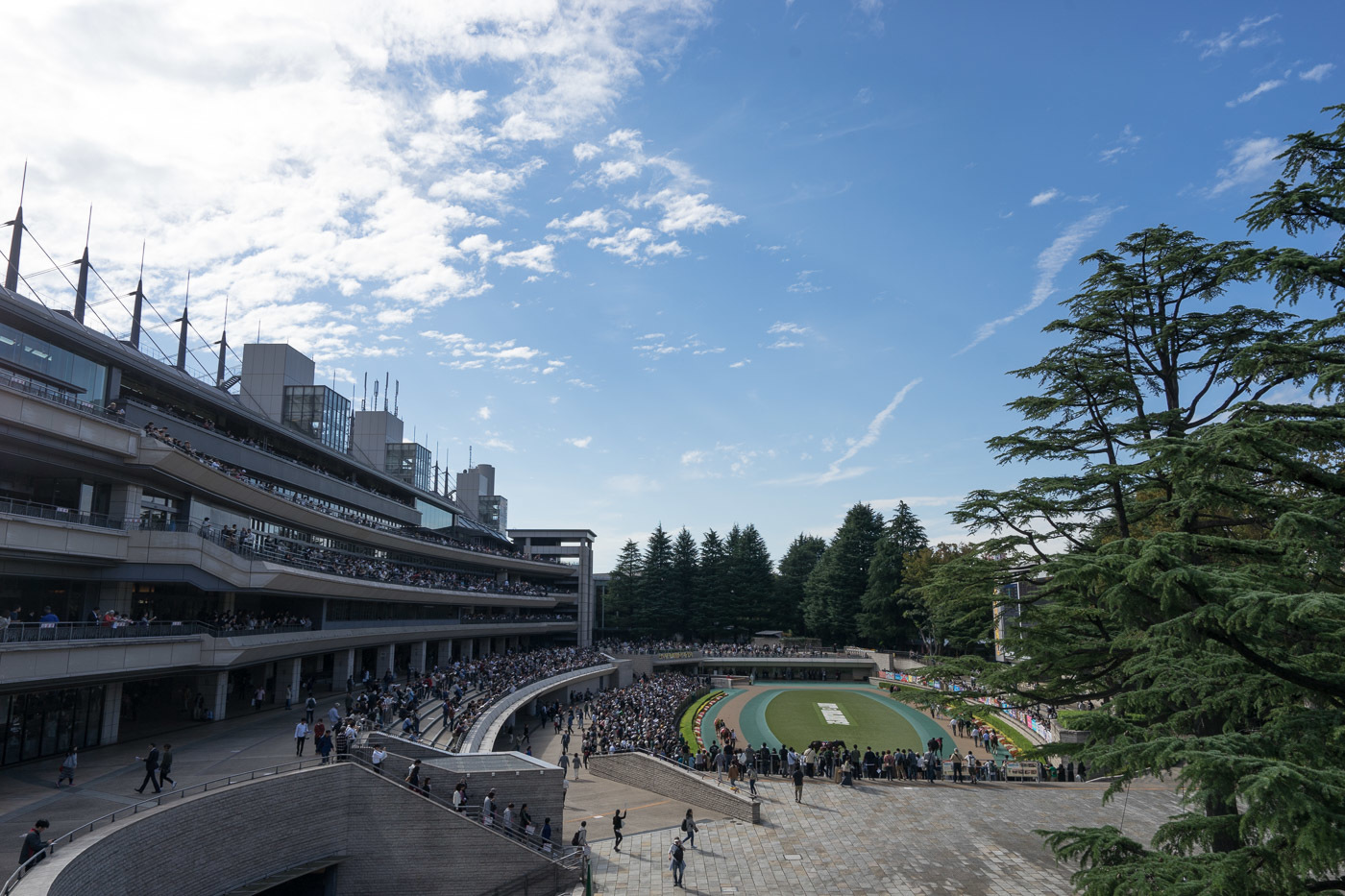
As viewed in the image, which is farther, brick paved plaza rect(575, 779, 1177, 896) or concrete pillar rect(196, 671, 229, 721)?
concrete pillar rect(196, 671, 229, 721)

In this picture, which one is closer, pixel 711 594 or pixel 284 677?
pixel 284 677

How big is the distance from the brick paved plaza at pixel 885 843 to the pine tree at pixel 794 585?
5362cm

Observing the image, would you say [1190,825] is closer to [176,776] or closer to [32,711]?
[176,776]

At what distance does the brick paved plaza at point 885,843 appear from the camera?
1725 centimetres

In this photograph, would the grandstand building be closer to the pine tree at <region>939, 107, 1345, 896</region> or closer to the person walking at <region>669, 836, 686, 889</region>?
the person walking at <region>669, 836, 686, 889</region>

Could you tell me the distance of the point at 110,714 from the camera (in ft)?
72.3

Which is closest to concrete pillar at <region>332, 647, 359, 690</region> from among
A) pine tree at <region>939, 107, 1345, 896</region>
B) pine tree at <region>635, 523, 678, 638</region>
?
pine tree at <region>939, 107, 1345, 896</region>

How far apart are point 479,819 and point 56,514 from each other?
13993 millimetres

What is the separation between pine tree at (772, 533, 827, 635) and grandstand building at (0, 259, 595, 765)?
4326 cm

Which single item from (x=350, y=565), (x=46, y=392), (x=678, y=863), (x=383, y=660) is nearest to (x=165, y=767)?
(x=46, y=392)

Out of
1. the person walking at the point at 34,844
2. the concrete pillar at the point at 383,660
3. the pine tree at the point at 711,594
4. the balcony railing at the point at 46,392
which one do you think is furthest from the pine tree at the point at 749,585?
the person walking at the point at 34,844

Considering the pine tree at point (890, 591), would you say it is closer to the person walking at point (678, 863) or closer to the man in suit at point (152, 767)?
the person walking at point (678, 863)

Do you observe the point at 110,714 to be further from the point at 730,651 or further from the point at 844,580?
the point at 844,580

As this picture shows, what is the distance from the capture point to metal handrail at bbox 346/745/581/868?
63.2 feet
